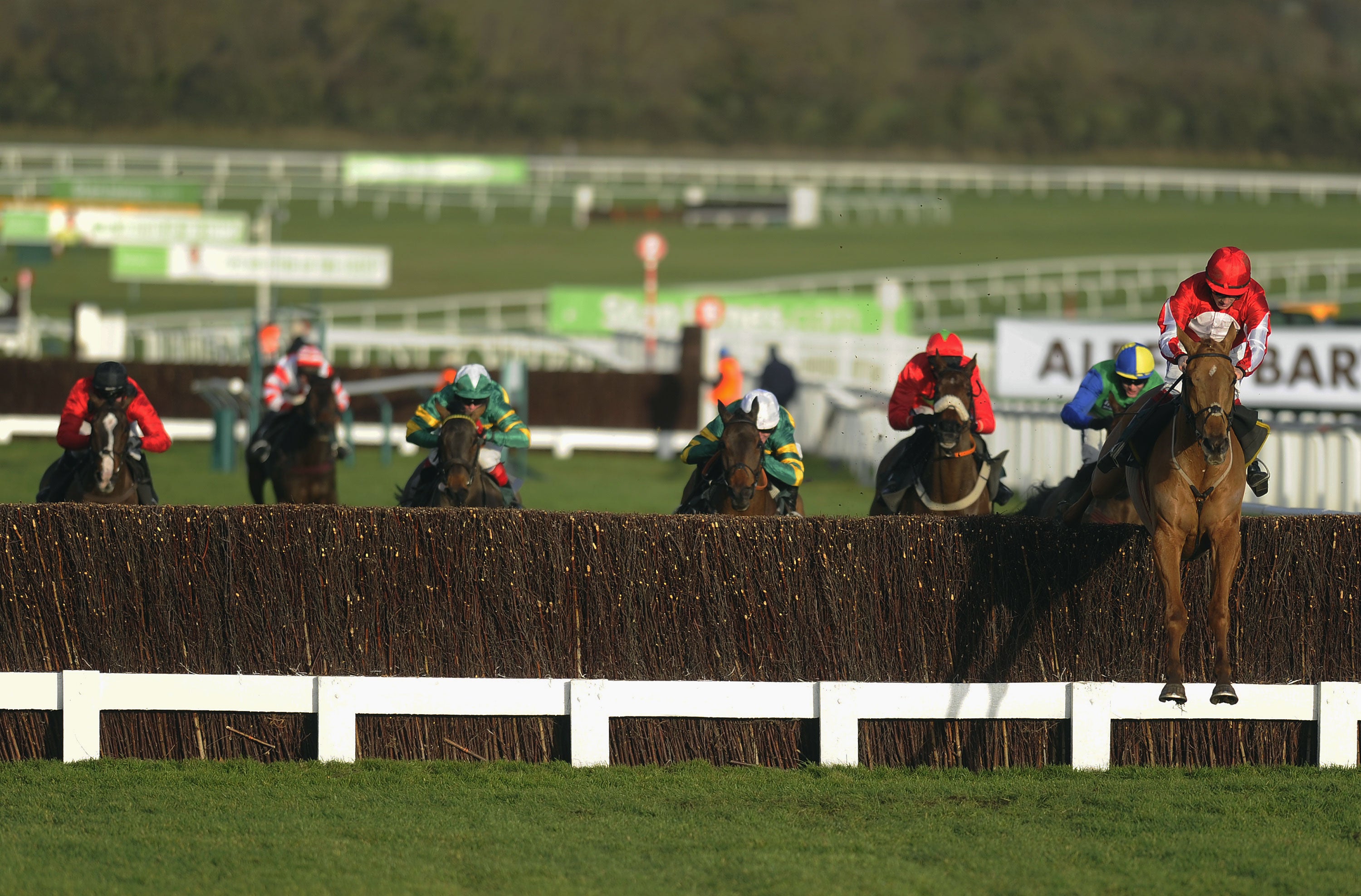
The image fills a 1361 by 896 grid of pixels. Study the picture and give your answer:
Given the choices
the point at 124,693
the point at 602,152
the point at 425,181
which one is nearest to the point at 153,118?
the point at 602,152

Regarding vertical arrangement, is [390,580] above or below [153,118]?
below

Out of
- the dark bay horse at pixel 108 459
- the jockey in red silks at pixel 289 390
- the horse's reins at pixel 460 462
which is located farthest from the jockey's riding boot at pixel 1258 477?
the jockey in red silks at pixel 289 390

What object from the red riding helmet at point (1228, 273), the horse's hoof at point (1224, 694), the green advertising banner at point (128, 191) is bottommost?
the horse's hoof at point (1224, 694)

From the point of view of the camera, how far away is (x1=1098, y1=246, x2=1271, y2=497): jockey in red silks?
245 inches

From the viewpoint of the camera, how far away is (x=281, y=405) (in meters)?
11.5

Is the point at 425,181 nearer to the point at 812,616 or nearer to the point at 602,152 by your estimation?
the point at 602,152

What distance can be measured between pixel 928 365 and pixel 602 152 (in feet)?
189

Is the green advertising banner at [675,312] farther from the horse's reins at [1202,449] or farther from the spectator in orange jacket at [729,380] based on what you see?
the horse's reins at [1202,449]

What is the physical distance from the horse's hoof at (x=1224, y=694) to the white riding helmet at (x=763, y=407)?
2694mm

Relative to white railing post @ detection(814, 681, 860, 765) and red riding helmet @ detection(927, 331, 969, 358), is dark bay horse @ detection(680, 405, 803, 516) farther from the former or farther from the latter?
white railing post @ detection(814, 681, 860, 765)

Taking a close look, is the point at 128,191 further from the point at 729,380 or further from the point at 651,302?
the point at 729,380

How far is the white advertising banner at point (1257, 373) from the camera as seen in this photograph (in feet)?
48.3

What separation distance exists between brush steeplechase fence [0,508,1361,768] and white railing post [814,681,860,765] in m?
0.05

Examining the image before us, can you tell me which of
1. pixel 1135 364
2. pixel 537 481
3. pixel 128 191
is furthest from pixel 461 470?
pixel 128 191
